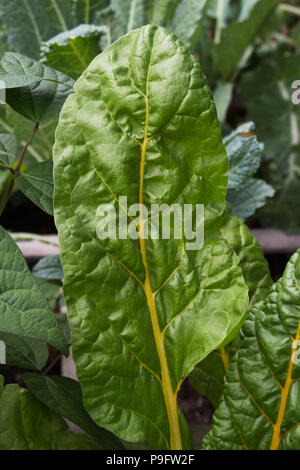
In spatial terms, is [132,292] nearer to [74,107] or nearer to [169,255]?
[169,255]

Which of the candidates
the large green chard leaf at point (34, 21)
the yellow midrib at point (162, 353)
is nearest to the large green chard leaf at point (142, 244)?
the yellow midrib at point (162, 353)

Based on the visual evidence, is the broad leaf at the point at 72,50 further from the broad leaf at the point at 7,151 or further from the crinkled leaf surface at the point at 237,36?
the crinkled leaf surface at the point at 237,36

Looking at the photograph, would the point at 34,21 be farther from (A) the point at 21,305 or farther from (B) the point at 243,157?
(A) the point at 21,305

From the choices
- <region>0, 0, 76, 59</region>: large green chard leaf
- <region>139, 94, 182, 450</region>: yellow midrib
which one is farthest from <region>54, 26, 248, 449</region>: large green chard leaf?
<region>0, 0, 76, 59</region>: large green chard leaf

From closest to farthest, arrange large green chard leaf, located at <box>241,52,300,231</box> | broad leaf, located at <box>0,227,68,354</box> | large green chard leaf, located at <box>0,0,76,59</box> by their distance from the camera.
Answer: broad leaf, located at <box>0,227,68,354</box>, large green chard leaf, located at <box>0,0,76,59</box>, large green chard leaf, located at <box>241,52,300,231</box>

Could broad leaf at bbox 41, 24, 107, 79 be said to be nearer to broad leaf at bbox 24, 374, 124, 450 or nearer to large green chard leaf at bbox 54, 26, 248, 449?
large green chard leaf at bbox 54, 26, 248, 449

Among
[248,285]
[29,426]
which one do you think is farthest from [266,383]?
[29,426]

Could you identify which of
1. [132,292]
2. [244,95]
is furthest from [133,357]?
[244,95]
